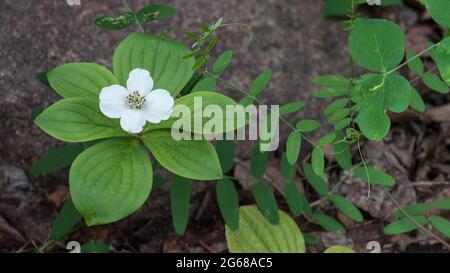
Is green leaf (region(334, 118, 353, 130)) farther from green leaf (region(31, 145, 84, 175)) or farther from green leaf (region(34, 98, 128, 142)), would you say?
green leaf (region(31, 145, 84, 175))

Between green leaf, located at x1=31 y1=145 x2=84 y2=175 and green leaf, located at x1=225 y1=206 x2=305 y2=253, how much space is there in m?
0.68

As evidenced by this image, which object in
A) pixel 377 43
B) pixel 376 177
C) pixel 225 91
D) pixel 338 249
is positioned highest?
pixel 225 91

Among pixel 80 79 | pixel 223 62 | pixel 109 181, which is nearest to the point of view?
pixel 109 181

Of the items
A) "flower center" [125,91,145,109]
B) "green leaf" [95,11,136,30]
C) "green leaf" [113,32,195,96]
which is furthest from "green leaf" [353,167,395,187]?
"green leaf" [95,11,136,30]

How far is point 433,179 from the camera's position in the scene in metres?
2.72

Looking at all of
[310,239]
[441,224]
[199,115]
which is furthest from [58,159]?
[441,224]

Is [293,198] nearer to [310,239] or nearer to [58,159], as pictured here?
[310,239]

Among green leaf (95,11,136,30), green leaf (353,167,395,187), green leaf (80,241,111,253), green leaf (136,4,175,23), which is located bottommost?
green leaf (80,241,111,253)

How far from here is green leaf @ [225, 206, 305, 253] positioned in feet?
7.59

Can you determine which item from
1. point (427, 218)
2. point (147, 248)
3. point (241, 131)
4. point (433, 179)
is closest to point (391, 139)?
point (433, 179)

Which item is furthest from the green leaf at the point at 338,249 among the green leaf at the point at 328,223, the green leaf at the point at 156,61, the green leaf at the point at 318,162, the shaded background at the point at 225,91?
the green leaf at the point at 156,61

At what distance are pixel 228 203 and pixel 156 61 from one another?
2.05ft

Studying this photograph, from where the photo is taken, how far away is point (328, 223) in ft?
7.81

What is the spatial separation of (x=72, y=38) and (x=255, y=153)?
1033 millimetres
